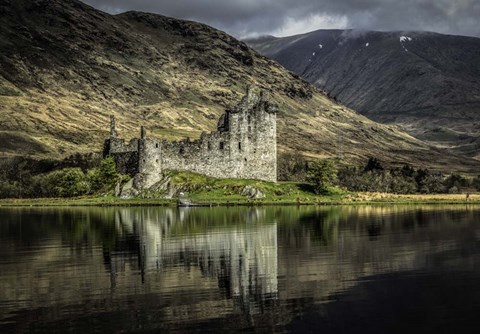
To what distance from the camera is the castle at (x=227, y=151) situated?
9738 cm

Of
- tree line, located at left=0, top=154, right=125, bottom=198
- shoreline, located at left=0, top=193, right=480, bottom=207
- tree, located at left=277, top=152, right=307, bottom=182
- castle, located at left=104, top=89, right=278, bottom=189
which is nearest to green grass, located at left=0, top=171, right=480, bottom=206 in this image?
shoreline, located at left=0, top=193, right=480, bottom=207

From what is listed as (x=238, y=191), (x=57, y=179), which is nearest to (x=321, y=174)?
(x=238, y=191)

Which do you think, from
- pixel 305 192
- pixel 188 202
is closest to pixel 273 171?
pixel 305 192

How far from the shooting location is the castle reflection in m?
30.5

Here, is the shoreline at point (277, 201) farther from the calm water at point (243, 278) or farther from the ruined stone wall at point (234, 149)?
the calm water at point (243, 278)

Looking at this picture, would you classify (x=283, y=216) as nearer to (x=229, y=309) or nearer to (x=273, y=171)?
(x=273, y=171)

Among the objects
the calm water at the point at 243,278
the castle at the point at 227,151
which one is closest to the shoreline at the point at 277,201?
the castle at the point at 227,151

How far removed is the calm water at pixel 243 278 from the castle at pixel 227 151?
38.4 meters

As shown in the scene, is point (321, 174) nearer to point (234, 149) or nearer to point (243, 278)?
point (234, 149)

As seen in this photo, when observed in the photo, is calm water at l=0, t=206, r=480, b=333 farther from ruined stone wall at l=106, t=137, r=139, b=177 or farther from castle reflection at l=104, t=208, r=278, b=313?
ruined stone wall at l=106, t=137, r=139, b=177

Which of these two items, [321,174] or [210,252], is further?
[321,174]

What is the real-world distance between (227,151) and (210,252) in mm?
58056

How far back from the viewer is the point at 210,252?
41.2 m

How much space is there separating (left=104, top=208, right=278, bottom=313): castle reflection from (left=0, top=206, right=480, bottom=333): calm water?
0.25ft
